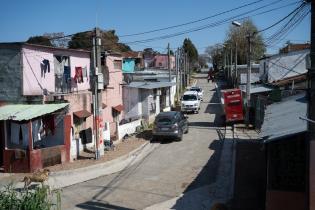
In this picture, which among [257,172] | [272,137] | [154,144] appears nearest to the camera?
[272,137]

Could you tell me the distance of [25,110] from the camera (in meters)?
21.0

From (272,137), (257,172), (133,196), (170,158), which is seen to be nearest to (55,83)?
(170,158)

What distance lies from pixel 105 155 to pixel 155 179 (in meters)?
5.21

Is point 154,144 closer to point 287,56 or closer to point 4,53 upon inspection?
point 4,53

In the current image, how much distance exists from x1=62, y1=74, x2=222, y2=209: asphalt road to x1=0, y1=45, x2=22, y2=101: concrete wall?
610 cm

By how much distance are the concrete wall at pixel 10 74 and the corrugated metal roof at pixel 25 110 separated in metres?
0.58

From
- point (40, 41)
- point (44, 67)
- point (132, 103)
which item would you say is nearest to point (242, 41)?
point (40, 41)

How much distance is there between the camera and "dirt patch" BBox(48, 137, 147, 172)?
21.7m

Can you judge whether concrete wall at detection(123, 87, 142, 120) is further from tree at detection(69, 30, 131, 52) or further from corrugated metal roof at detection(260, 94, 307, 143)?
corrugated metal roof at detection(260, 94, 307, 143)

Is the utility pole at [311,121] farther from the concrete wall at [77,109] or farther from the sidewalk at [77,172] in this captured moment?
the concrete wall at [77,109]

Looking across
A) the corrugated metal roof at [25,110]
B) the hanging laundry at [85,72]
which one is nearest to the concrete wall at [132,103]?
the hanging laundry at [85,72]

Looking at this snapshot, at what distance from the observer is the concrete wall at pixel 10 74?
21.6 m

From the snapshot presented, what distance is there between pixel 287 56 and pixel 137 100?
43.6 feet

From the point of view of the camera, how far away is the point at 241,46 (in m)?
86.7
